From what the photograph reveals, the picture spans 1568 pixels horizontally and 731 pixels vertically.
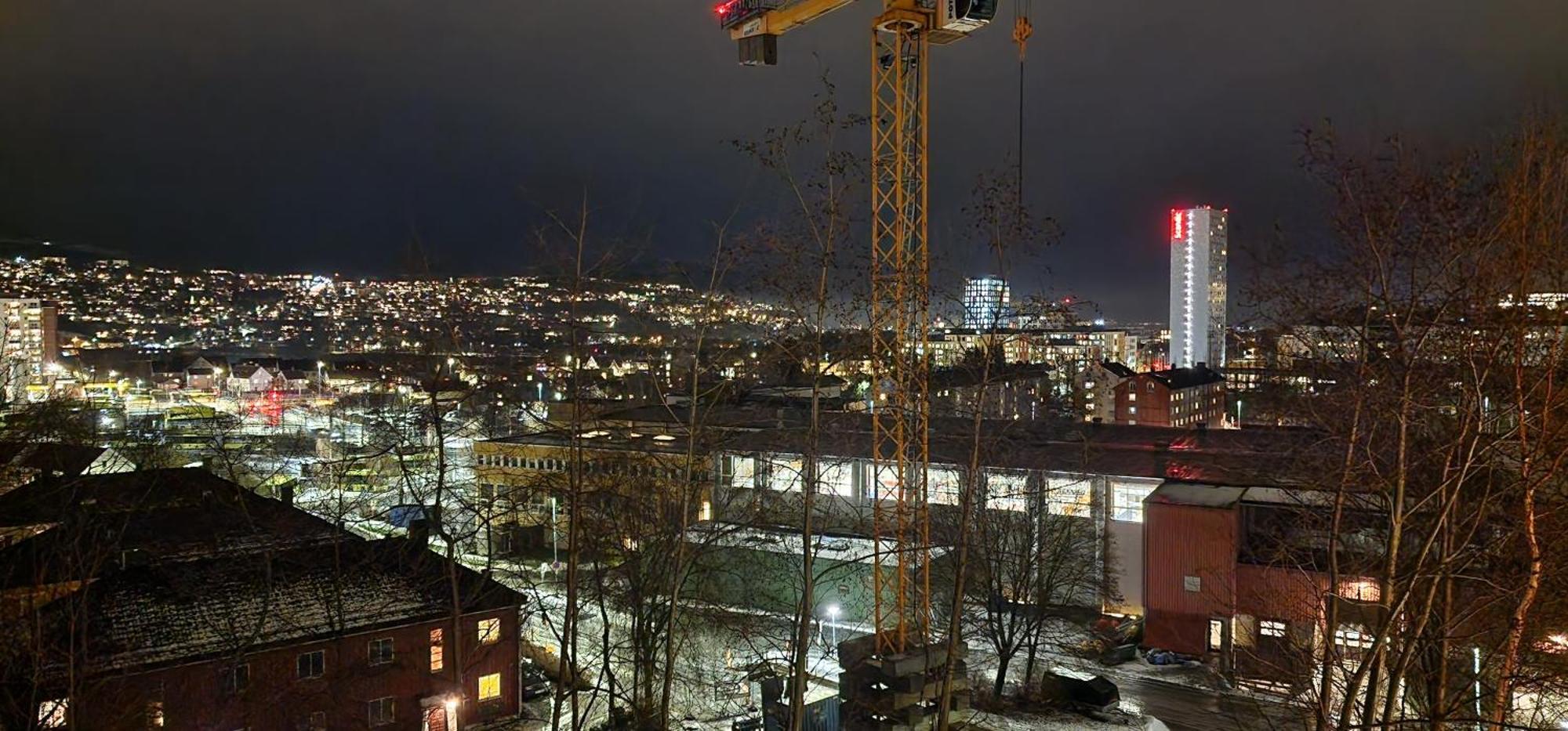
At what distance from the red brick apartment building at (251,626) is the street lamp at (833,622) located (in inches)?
197

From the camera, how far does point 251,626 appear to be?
12820 millimetres

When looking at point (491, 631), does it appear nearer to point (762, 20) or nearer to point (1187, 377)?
point (762, 20)

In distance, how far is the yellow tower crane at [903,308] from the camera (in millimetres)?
8258

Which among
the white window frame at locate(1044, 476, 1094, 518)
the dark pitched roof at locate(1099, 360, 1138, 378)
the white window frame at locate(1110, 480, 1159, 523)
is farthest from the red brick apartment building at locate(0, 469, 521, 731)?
the dark pitched roof at locate(1099, 360, 1138, 378)

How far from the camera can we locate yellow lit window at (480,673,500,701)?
14.8 metres

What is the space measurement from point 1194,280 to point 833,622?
240 ft

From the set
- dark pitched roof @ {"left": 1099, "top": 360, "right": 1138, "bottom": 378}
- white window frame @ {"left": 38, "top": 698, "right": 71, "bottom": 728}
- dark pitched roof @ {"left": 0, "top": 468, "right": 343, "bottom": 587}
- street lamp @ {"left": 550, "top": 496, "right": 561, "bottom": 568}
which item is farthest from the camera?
dark pitched roof @ {"left": 1099, "top": 360, "right": 1138, "bottom": 378}

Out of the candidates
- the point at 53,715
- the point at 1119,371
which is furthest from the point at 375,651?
the point at 1119,371

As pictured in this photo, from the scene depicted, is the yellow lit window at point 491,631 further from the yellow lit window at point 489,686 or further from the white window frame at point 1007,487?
the white window frame at point 1007,487

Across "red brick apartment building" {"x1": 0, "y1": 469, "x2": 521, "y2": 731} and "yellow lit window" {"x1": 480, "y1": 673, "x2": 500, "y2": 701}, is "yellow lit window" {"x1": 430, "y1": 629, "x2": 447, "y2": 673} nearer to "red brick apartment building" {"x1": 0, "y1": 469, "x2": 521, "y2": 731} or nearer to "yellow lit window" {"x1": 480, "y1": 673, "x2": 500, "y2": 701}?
"red brick apartment building" {"x1": 0, "y1": 469, "x2": 521, "y2": 731}

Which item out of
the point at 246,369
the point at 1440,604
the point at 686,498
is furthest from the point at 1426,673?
the point at 246,369

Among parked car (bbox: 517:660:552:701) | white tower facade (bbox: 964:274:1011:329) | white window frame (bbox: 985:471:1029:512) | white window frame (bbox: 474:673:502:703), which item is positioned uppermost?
white tower facade (bbox: 964:274:1011:329)

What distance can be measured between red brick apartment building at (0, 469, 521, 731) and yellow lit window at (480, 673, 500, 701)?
0.9 inches

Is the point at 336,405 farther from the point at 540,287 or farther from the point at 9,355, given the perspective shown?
the point at 540,287
